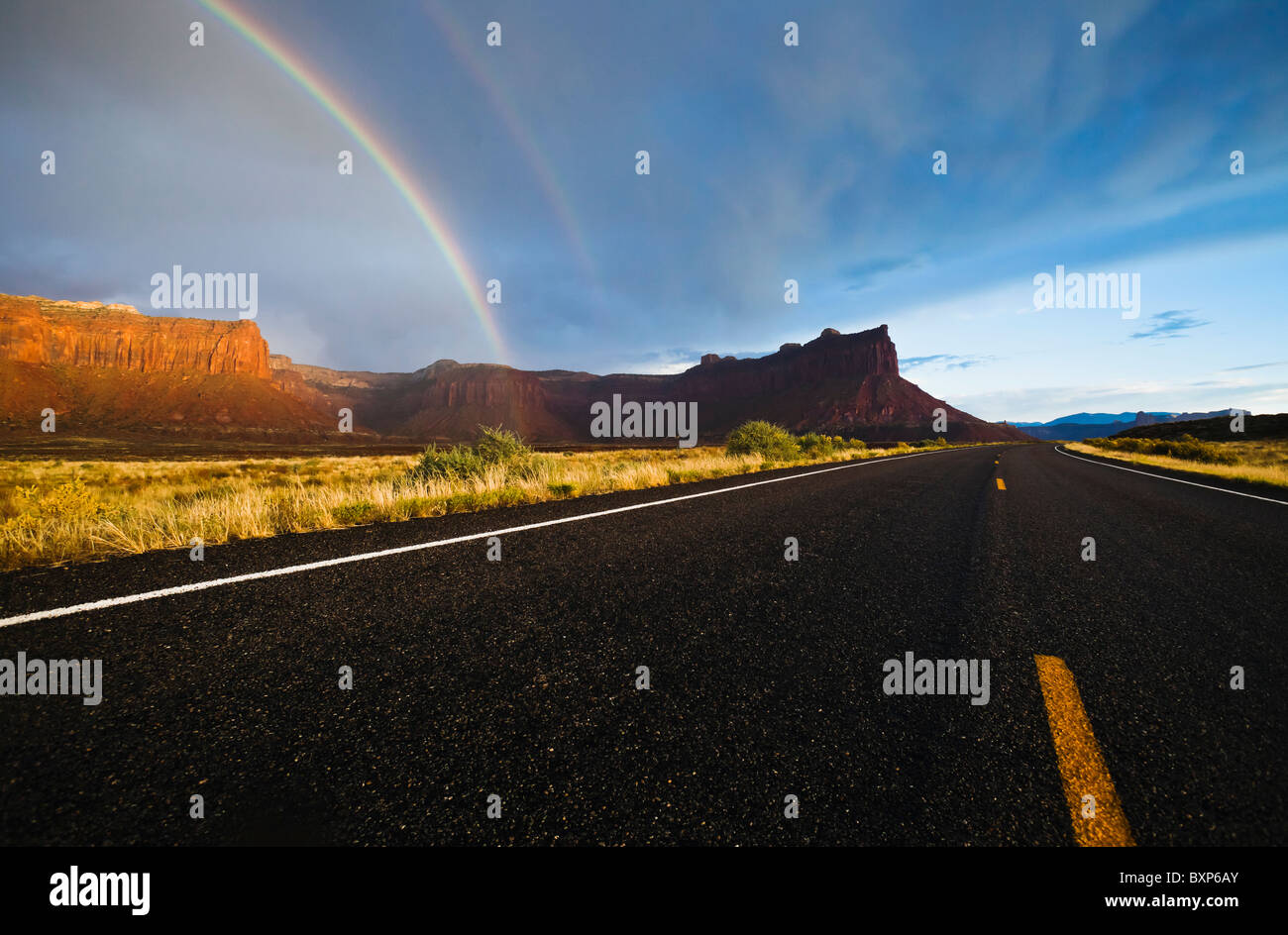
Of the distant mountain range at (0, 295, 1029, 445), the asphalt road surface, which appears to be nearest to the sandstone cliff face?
the distant mountain range at (0, 295, 1029, 445)

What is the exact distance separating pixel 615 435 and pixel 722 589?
465 feet

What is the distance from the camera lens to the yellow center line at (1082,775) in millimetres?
1318

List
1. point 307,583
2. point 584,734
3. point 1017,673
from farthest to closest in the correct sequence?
point 307,583, point 1017,673, point 584,734

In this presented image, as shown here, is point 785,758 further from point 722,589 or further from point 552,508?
point 552,508

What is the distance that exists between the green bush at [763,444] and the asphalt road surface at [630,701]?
529 inches

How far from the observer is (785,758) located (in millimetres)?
1602

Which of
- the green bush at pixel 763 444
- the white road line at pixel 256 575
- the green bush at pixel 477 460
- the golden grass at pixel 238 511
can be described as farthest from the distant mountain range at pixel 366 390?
the white road line at pixel 256 575

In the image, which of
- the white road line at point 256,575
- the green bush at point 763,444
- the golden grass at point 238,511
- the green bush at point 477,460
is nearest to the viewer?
the white road line at point 256,575

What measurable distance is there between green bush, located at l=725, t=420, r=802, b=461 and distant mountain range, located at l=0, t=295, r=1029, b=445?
74748 millimetres

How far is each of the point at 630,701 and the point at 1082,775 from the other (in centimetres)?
156

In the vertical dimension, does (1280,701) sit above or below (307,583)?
below

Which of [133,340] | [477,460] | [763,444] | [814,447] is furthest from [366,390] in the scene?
[477,460]

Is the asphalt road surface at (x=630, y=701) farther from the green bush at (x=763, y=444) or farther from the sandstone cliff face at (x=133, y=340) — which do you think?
the sandstone cliff face at (x=133, y=340)
